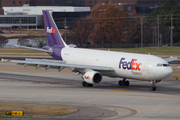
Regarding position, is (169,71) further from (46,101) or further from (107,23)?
(107,23)

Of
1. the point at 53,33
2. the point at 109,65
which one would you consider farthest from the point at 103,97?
the point at 53,33

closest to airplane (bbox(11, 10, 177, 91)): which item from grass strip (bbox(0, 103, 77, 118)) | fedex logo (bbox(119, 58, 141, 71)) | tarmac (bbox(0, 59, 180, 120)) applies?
fedex logo (bbox(119, 58, 141, 71))

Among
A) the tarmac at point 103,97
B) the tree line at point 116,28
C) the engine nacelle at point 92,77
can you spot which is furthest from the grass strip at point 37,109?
the tree line at point 116,28

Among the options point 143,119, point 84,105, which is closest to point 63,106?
point 84,105

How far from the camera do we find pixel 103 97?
32219 mm

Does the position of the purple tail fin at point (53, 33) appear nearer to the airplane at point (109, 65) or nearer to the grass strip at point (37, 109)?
the airplane at point (109, 65)

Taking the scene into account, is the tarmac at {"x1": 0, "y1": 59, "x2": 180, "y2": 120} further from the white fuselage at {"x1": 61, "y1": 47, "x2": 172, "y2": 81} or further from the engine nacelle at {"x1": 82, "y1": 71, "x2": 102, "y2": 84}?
the white fuselage at {"x1": 61, "y1": 47, "x2": 172, "y2": 81}

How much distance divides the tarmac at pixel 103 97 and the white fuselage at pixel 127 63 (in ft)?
6.33

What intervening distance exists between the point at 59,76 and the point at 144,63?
63.4 feet

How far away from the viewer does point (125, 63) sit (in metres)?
37.7

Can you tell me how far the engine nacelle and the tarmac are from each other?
3.63 ft

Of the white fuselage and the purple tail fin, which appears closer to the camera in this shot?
the white fuselage

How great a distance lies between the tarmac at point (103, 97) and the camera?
24125 millimetres

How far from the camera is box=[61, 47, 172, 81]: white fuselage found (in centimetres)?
3522
